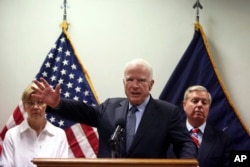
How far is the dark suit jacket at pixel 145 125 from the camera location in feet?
6.78

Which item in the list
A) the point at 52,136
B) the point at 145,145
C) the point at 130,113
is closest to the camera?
the point at 145,145

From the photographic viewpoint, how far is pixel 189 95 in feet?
10.6

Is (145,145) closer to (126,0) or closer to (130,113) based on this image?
(130,113)

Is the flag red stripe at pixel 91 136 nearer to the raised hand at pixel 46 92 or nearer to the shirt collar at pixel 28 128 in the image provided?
the shirt collar at pixel 28 128

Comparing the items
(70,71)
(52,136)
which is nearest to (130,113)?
(52,136)

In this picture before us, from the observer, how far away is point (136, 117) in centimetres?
221

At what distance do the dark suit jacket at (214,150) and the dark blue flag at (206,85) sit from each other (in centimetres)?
56

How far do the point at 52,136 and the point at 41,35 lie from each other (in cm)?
120

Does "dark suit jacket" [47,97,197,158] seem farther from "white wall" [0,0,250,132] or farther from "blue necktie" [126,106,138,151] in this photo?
"white wall" [0,0,250,132]

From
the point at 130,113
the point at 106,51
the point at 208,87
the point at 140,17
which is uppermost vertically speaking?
the point at 140,17

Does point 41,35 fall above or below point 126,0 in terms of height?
below

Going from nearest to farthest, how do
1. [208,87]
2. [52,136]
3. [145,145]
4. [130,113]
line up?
[145,145] < [130,113] < [52,136] < [208,87]

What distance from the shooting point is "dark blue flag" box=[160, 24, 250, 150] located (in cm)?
355

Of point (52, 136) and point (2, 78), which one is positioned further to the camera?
point (2, 78)
